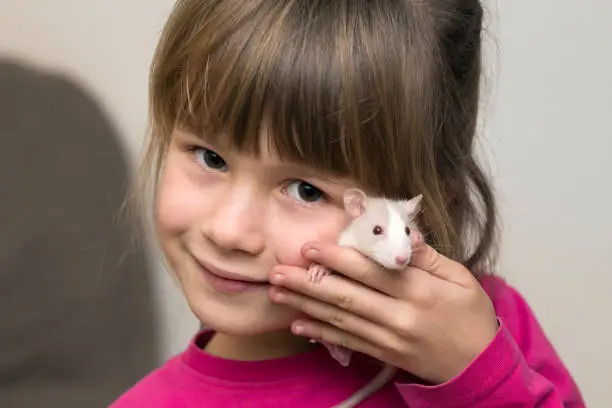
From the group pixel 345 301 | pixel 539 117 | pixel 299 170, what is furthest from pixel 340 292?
pixel 539 117

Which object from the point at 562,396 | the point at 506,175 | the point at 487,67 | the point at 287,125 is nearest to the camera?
the point at 287,125

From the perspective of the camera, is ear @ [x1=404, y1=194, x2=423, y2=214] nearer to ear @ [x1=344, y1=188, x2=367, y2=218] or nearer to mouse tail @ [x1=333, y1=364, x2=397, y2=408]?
ear @ [x1=344, y1=188, x2=367, y2=218]

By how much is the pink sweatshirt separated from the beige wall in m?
0.36

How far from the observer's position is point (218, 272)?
746 millimetres

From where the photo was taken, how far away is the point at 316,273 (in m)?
0.71

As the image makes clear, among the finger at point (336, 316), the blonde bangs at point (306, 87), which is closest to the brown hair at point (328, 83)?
the blonde bangs at point (306, 87)

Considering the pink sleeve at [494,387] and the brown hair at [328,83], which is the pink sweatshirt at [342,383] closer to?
the pink sleeve at [494,387]

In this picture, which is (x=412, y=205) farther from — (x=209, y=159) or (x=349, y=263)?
(x=209, y=159)

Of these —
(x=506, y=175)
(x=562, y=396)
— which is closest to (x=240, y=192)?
(x=562, y=396)

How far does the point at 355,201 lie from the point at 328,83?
10cm

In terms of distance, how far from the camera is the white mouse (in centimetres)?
66

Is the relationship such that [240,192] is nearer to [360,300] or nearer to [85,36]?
[360,300]

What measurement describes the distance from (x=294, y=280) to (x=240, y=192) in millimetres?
89

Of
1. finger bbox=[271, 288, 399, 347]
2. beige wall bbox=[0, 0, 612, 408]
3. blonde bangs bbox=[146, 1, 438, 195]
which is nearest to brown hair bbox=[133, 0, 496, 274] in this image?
blonde bangs bbox=[146, 1, 438, 195]
